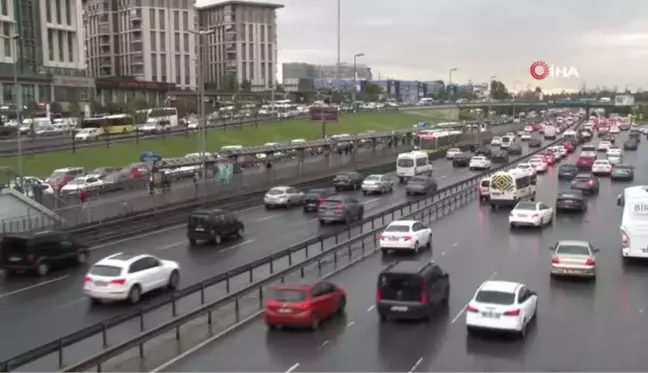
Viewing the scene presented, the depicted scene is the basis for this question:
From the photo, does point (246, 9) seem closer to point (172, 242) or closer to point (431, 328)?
point (172, 242)

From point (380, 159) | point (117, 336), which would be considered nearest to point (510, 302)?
point (117, 336)

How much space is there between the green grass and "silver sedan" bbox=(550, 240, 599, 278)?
138 feet

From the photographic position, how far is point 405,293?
2041 cm

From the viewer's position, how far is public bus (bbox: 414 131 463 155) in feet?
305

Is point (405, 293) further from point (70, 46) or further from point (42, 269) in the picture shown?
point (70, 46)

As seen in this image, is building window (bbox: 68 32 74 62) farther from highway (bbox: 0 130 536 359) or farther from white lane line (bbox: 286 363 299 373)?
white lane line (bbox: 286 363 299 373)

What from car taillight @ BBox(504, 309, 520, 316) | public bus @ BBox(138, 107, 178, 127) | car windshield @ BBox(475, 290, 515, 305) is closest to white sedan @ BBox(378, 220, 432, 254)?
car windshield @ BBox(475, 290, 515, 305)

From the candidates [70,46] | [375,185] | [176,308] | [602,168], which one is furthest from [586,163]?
[70,46]

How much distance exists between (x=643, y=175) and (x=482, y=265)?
43133 millimetres

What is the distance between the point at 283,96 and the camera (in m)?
179

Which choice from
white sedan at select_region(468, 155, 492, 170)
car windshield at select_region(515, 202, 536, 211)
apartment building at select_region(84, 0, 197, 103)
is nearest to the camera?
car windshield at select_region(515, 202, 536, 211)

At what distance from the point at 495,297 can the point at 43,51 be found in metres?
101

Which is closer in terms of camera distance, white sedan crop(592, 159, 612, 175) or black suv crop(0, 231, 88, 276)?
black suv crop(0, 231, 88, 276)

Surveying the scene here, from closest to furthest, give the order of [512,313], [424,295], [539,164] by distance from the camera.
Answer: [512,313], [424,295], [539,164]
